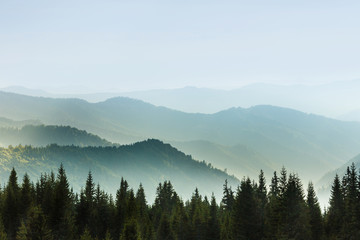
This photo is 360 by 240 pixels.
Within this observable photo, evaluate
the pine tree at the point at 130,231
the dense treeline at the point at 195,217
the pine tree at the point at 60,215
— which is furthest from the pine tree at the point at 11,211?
the pine tree at the point at 130,231

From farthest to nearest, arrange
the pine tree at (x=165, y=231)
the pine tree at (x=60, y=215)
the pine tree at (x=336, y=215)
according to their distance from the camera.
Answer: the pine tree at (x=165, y=231) < the pine tree at (x=336, y=215) < the pine tree at (x=60, y=215)

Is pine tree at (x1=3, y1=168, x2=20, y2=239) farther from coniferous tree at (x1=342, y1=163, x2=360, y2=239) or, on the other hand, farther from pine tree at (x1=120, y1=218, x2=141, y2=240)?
coniferous tree at (x1=342, y1=163, x2=360, y2=239)

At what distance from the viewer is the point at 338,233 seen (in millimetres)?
73125

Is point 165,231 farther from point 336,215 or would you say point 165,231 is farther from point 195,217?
point 336,215

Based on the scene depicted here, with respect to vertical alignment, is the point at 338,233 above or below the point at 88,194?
below

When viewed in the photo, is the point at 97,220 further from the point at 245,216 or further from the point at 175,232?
the point at 245,216

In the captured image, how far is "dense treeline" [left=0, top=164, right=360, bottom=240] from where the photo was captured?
6059 centimetres

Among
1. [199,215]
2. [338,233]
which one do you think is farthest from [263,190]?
[338,233]

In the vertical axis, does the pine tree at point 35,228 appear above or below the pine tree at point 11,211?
below

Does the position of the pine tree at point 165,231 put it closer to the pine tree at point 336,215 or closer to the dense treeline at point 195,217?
the dense treeline at point 195,217

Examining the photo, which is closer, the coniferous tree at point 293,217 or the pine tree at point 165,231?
the coniferous tree at point 293,217

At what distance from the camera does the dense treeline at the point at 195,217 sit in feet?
199

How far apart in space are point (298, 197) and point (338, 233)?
16.2 metres

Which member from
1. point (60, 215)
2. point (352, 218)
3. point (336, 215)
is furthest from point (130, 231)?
point (336, 215)
